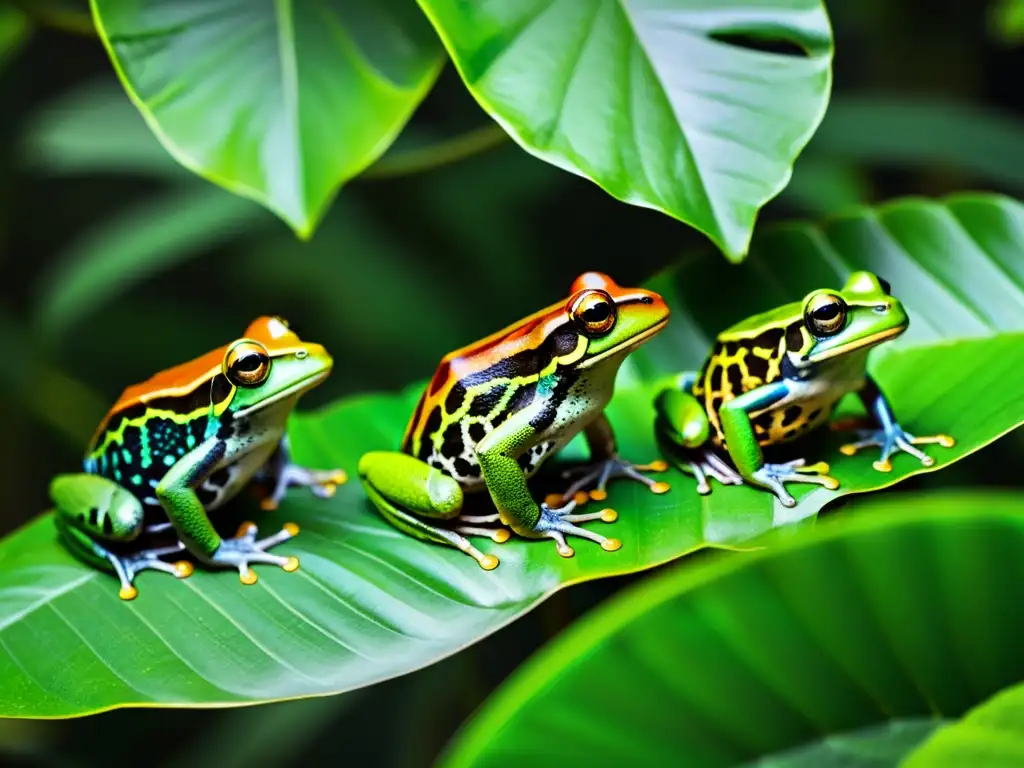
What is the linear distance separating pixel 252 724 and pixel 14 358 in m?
0.98

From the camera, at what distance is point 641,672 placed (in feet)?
2.49

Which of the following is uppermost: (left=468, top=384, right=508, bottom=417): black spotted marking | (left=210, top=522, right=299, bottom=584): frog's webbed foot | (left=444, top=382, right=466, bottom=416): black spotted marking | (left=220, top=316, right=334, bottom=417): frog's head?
(left=220, top=316, right=334, bottom=417): frog's head

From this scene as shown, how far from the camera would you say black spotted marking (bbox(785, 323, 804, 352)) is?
3.65 feet

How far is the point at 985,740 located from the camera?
0.65m

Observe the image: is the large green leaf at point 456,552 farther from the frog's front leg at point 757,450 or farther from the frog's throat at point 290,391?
the frog's throat at point 290,391

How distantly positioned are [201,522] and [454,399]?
325mm

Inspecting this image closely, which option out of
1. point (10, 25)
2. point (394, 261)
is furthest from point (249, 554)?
point (394, 261)

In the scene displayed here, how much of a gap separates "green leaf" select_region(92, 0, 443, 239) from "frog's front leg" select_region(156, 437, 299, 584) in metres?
0.30

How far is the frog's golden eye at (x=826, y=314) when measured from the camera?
108cm

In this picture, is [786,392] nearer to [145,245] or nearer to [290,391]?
[290,391]

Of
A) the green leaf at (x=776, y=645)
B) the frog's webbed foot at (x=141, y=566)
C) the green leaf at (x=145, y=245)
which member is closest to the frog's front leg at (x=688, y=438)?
the green leaf at (x=776, y=645)

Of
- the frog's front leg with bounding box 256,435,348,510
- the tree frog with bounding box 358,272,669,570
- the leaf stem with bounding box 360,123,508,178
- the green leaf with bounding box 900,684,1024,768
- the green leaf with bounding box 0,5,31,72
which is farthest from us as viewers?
the green leaf with bounding box 0,5,31,72

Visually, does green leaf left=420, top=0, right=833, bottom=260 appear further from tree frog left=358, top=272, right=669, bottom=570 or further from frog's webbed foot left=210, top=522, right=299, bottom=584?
frog's webbed foot left=210, top=522, right=299, bottom=584

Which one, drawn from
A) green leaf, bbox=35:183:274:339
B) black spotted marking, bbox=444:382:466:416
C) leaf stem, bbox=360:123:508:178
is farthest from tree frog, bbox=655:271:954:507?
green leaf, bbox=35:183:274:339
